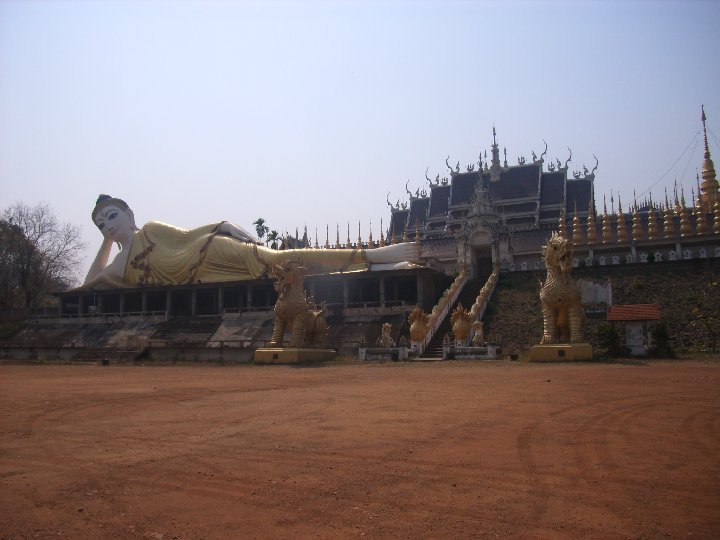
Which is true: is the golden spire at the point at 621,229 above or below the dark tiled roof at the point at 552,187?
below

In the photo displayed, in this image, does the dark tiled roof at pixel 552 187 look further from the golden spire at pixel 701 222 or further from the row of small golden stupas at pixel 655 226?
the golden spire at pixel 701 222

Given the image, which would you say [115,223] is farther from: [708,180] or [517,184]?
[708,180]

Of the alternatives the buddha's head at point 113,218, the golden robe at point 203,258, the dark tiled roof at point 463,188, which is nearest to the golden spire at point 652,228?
the dark tiled roof at point 463,188

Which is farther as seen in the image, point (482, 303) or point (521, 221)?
point (521, 221)

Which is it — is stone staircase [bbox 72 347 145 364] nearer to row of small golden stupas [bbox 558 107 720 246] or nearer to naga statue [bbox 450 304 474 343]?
naga statue [bbox 450 304 474 343]

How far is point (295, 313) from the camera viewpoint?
2606cm

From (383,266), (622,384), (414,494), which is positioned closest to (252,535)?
(414,494)

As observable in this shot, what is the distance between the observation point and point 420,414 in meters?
10.1

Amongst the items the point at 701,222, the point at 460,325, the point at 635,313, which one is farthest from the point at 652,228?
the point at 460,325

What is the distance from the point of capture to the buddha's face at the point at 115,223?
1747 inches

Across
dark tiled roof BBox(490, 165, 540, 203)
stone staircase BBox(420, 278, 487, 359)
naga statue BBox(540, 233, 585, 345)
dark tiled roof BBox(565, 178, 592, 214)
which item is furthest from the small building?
dark tiled roof BBox(490, 165, 540, 203)

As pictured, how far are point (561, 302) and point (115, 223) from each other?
32999 mm

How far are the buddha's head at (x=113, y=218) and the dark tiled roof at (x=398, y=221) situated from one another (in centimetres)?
2152

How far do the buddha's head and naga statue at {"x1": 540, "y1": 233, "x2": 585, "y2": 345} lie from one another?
31.7m
